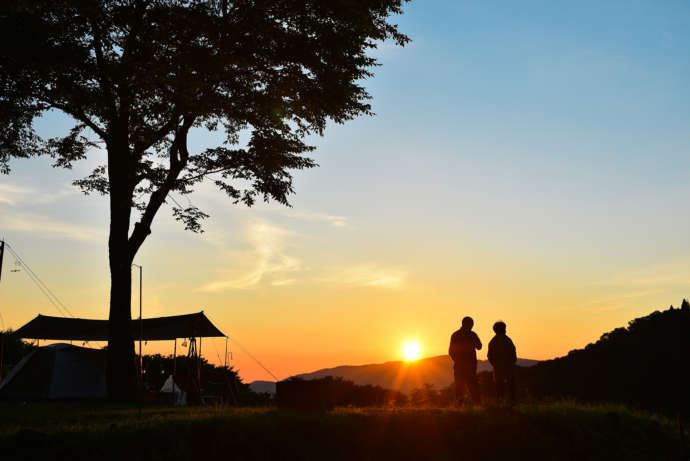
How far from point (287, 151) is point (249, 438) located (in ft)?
42.6

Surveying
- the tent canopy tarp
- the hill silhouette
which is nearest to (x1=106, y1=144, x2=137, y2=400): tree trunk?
the tent canopy tarp

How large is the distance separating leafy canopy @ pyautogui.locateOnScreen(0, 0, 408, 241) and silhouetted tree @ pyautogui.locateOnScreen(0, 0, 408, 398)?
0.12 feet

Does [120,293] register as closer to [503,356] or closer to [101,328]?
[101,328]

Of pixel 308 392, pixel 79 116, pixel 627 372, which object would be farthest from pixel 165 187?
pixel 627 372

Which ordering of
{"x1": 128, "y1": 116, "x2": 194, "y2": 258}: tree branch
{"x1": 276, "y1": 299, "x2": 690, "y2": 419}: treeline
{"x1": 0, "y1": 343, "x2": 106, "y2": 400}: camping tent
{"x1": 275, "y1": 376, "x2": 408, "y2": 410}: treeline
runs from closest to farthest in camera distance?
1. {"x1": 275, "y1": 376, "x2": 408, "y2": 410}: treeline
2. {"x1": 128, "y1": 116, "x2": 194, "y2": 258}: tree branch
3. {"x1": 0, "y1": 343, "x2": 106, "y2": 400}: camping tent
4. {"x1": 276, "y1": 299, "x2": 690, "y2": 419}: treeline

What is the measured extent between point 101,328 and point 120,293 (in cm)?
722

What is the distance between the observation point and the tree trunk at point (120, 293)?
19797 millimetres

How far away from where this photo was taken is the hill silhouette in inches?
972

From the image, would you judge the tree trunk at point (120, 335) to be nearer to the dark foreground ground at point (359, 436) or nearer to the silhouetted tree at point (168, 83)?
the silhouetted tree at point (168, 83)

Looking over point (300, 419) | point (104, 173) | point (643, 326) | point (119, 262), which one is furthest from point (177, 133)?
point (643, 326)

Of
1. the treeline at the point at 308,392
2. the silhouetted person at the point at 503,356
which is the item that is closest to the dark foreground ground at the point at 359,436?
the treeline at the point at 308,392

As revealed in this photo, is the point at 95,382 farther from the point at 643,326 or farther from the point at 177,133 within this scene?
the point at 643,326

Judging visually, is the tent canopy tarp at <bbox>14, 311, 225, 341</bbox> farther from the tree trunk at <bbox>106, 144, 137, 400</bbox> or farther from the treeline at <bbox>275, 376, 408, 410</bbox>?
the treeline at <bbox>275, 376, 408, 410</bbox>

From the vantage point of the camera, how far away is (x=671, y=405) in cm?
2388
